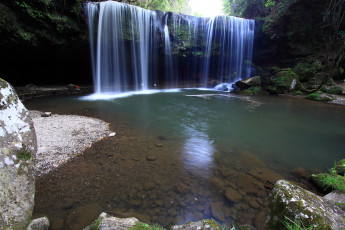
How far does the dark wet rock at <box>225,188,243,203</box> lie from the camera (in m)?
2.67

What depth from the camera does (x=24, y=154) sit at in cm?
170

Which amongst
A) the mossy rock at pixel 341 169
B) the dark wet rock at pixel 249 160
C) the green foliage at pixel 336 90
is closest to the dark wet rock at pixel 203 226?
the dark wet rock at pixel 249 160

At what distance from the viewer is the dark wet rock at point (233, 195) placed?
267 cm

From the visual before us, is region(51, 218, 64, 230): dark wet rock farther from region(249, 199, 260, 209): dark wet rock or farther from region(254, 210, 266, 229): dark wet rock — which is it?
region(249, 199, 260, 209): dark wet rock

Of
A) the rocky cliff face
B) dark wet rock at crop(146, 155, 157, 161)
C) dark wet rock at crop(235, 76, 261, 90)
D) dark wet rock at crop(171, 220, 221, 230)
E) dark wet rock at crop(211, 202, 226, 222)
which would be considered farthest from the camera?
dark wet rock at crop(235, 76, 261, 90)

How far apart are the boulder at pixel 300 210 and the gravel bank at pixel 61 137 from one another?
11.8ft

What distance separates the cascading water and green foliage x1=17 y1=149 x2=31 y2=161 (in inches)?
489

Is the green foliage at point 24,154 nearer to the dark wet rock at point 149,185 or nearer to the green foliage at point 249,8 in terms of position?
the dark wet rock at point 149,185

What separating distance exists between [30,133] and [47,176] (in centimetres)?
160

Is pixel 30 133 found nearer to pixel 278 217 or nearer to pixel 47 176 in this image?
pixel 47 176

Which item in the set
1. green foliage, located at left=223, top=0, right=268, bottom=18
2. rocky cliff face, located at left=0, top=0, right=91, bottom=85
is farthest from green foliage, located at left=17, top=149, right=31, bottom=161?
green foliage, located at left=223, top=0, right=268, bottom=18

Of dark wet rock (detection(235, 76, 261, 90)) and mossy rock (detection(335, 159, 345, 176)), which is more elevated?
dark wet rock (detection(235, 76, 261, 90))

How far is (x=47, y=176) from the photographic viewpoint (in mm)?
3062

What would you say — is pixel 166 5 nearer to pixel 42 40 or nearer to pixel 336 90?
pixel 42 40
